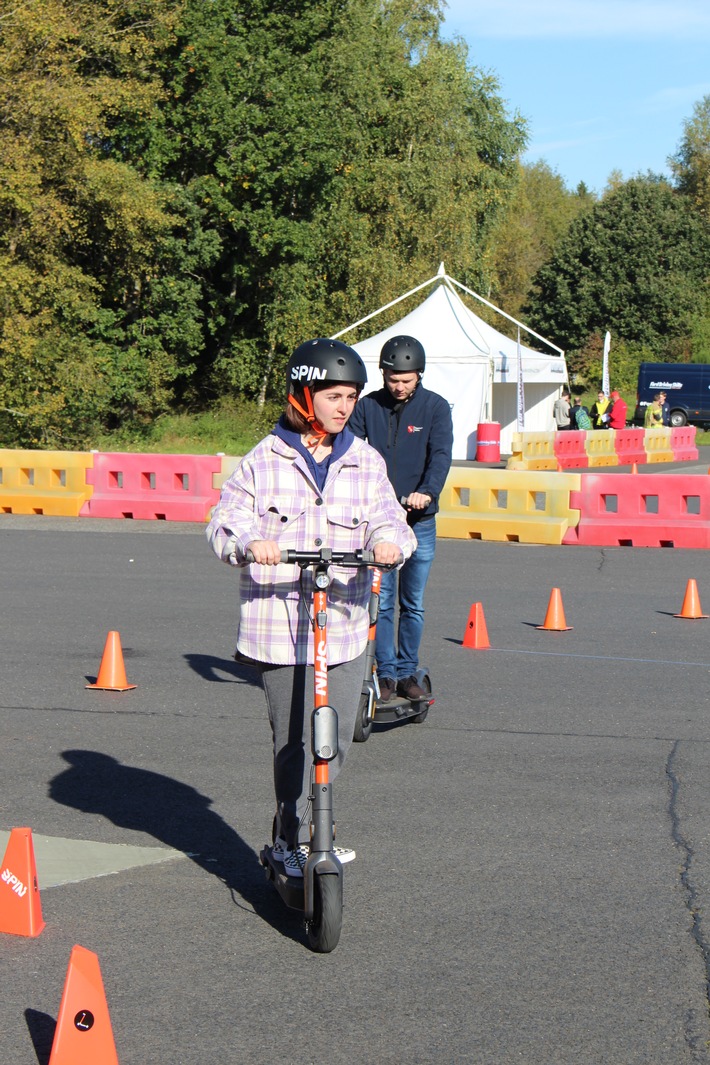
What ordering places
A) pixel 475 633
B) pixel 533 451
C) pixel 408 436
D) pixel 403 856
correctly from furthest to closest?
pixel 533 451 < pixel 475 633 < pixel 408 436 < pixel 403 856

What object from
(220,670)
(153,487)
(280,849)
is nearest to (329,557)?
(280,849)

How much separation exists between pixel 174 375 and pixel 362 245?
27.7ft

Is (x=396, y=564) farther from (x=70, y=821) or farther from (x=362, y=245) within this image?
(x=362, y=245)

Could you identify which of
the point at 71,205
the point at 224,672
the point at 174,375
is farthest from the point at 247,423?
the point at 224,672

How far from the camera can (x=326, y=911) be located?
4.23m

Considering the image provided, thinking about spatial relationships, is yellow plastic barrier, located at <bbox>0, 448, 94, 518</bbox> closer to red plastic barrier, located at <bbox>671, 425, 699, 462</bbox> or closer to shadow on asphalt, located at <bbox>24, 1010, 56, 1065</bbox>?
shadow on asphalt, located at <bbox>24, 1010, 56, 1065</bbox>

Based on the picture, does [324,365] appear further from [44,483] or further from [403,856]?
[44,483]

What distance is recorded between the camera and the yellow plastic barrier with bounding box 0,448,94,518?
1973 cm

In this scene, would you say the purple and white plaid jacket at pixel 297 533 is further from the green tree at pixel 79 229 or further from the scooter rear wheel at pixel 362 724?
the green tree at pixel 79 229

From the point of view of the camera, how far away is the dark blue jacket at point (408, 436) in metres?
7.77

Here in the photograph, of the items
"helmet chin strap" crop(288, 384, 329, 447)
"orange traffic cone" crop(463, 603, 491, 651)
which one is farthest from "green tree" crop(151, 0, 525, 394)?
"helmet chin strap" crop(288, 384, 329, 447)

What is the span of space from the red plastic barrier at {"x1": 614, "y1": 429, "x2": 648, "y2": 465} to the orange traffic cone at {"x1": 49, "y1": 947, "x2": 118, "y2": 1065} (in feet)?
112

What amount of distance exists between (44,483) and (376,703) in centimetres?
1332

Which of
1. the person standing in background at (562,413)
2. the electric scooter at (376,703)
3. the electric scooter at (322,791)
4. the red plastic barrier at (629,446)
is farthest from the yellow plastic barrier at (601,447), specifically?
the electric scooter at (322,791)
